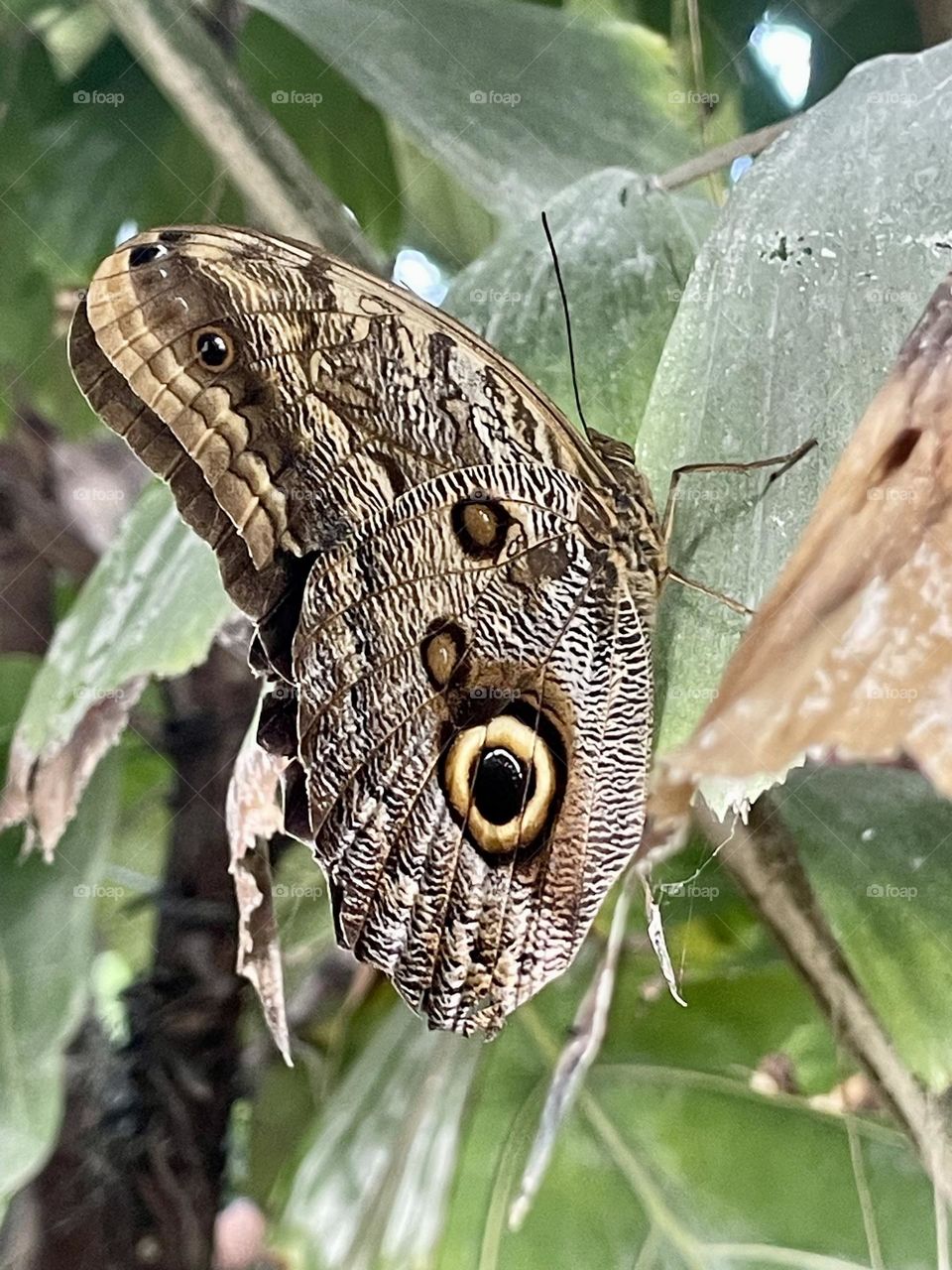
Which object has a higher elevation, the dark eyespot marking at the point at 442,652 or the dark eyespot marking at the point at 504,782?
the dark eyespot marking at the point at 442,652

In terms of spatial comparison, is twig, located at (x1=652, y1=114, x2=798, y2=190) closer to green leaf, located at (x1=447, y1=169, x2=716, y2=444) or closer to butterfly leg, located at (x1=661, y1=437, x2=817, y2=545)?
green leaf, located at (x1=447, y1=169, x2=716, y2=444)

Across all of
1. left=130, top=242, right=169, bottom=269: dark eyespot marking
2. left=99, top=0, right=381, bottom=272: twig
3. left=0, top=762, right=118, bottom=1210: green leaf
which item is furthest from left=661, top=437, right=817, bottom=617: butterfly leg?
left=0, top=762, right=118, bottom=1210: green leaf

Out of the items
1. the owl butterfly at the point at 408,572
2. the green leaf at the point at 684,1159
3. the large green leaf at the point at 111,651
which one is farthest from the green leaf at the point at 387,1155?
the large green leaf at the point at 111,651

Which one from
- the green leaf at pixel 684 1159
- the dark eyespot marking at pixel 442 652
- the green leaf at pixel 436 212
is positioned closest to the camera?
the dark eyespot marking at pixel 442 652

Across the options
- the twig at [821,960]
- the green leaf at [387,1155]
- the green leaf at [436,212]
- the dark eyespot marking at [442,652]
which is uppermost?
the green leaf at [436,212]

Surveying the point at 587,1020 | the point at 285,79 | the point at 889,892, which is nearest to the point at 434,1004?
the point at 587,1020

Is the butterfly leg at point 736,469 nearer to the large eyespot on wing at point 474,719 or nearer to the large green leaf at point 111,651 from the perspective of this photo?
the large eyespot on wing at point 474,719

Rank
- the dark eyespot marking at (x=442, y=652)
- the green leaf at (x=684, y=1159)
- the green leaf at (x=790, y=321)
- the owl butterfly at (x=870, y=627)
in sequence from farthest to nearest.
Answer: the green leaf at (x=684, y=1159) < the dark eyespot marking at (x=442, y=652) < the green leaf at (x=790, y=321) < the owl butterfly at (x=870, y=627)

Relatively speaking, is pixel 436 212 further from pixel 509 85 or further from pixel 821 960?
pixel 821 960
